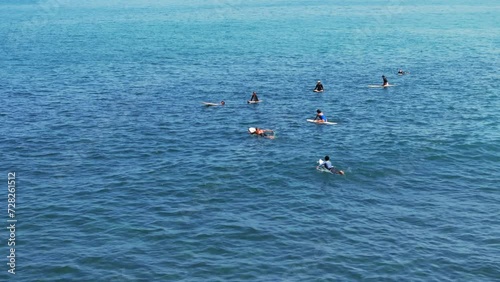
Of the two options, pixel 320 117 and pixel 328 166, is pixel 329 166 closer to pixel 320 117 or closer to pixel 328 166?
pixel 328 166

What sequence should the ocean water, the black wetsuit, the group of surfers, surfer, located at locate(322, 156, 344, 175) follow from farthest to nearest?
the black wetsuit → the group of surfers → surfer, located at locate(322, 156, 344, 175) → the ocean water

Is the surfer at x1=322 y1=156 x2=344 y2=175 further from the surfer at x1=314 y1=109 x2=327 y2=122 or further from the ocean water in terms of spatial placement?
the surfer at x1=314 y1=109 x2=327 y2=122

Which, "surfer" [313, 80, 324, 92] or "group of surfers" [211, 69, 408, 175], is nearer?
"group of surfers" [211, 69, 408, 175]

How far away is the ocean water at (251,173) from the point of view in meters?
38.7

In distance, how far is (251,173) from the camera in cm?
5359

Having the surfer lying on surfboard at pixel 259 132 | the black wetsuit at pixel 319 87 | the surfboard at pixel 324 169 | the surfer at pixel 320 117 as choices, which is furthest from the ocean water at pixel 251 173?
the surfer at pixel 320 117

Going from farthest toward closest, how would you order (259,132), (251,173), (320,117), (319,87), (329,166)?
(319,87) < (320,117) < (259,132) < (251,173) < (329,166)

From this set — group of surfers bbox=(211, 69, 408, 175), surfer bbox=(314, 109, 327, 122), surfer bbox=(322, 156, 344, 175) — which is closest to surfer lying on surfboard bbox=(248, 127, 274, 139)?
group of surfers bbox=(211, 69, 408, 175)

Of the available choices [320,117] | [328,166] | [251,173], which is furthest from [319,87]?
[251,173]

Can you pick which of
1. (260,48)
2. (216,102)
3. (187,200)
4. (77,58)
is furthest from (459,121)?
(77,58)

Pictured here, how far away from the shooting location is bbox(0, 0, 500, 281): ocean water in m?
38.7

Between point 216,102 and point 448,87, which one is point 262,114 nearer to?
point 216,102

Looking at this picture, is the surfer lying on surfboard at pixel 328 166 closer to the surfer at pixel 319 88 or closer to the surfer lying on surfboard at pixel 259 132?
the surfer lying on surfboard at pixel 259 132

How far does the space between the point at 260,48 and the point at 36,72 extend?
52235 mm
